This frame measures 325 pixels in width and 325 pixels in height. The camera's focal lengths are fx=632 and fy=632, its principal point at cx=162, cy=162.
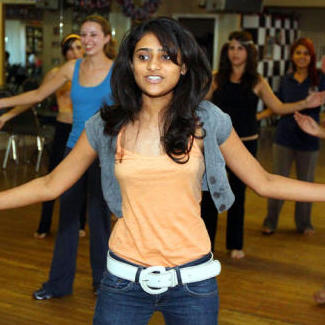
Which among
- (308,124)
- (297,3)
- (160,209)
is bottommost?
(160,209)

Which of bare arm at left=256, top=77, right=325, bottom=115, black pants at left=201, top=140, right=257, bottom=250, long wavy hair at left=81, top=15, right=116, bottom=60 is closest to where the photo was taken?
long wavy hair at left=81, top=15, right=116, bottom=60

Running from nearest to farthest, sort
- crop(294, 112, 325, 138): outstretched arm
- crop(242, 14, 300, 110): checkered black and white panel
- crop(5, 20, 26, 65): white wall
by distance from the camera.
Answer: crop(294, 112, 325, 138): outstretched arm → crop(5, 20, 26, 65): white wall → crop(242, 14, 300, 110): checkered black and white panel

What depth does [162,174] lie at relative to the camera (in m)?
1.62

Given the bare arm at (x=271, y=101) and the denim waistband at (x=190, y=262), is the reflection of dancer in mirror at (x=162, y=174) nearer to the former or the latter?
the denim waistband at (x=190, y=262)

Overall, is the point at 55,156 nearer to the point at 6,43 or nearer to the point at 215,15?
the point at 6,43

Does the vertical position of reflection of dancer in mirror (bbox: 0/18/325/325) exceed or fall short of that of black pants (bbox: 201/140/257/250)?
it exceeds it

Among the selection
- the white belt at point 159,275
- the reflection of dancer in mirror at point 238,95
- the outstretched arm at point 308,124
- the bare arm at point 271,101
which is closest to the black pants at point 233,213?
the reflection of dancer in mirror at point 238,95

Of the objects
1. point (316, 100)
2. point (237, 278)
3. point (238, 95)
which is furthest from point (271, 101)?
point (237, 278)

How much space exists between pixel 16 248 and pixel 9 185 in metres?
2.08

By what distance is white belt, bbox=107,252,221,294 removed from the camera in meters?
1.61

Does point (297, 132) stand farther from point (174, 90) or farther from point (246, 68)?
point (174, 90)

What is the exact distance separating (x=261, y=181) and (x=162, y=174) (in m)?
0.31

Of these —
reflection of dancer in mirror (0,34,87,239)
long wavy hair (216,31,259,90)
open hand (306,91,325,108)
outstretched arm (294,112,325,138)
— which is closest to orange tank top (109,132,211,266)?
outstretched arm (294,112,325,138)

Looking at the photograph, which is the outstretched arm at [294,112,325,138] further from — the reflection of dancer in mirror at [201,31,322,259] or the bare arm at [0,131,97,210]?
the reflection of dancer in mirror at [201,31,322,259]
